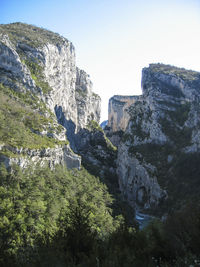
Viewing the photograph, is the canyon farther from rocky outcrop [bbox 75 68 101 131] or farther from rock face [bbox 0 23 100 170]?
rocky outcrop [bbox 75 68 101 131]

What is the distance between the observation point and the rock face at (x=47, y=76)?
55375 mm

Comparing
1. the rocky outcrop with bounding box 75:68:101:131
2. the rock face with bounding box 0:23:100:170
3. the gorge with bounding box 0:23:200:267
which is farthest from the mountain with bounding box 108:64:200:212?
the rocky outcrop with bounding box 75:68:101:131

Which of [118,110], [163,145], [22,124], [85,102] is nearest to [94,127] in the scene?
[85,102]

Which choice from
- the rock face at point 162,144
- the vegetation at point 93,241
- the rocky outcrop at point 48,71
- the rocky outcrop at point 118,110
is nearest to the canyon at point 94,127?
the rock face at point 162,144

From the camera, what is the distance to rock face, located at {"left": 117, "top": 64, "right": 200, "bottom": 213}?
52.9 meters

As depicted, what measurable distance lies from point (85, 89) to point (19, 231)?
85.9m

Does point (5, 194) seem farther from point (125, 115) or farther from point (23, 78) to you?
point (125, 115)

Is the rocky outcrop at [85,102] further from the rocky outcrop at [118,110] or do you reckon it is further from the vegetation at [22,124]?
the vegetation at [22,124]

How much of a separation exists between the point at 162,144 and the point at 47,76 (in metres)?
41.5

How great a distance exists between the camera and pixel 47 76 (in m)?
72.5

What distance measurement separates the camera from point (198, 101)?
65.9 metres

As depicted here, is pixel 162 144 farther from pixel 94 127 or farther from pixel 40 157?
pixel 94 127

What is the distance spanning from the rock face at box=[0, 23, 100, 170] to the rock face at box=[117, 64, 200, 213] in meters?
19.2

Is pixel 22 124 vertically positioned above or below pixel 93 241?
above
